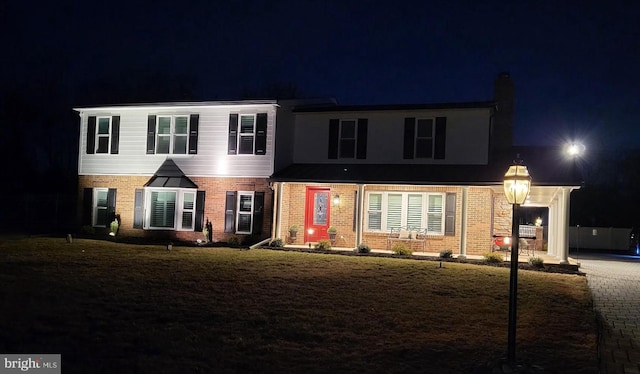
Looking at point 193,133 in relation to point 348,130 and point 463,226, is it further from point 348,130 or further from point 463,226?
point 463,226

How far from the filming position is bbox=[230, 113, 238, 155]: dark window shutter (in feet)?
63.4

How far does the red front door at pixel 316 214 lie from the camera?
1936cm

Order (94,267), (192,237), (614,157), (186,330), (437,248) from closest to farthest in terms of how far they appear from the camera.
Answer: (186,330), (94,267), (437,248), (192,237), (614,157)

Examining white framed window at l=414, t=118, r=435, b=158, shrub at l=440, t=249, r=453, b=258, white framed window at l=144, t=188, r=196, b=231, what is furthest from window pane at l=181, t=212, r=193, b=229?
shrub at l=440, t=249, r=453, b=258

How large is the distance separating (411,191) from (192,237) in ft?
26.1

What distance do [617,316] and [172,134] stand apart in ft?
50.6

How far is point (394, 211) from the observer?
18875mm

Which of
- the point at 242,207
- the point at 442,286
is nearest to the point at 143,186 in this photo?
the point at 242,207

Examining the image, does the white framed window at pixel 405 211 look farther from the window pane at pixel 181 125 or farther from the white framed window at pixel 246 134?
the window pane at pixel 181 125

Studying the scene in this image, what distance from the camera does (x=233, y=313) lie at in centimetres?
875

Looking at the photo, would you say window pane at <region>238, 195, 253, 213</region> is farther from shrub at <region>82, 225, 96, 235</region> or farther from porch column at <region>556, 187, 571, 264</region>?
porch column at <region>556, 187, 571, 264</region>

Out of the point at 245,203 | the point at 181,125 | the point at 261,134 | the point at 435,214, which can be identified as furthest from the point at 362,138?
the point at 181,125

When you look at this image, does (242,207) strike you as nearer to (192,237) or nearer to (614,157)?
(192,237)

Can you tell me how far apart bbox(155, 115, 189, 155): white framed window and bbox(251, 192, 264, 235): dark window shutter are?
3289 millimetres
